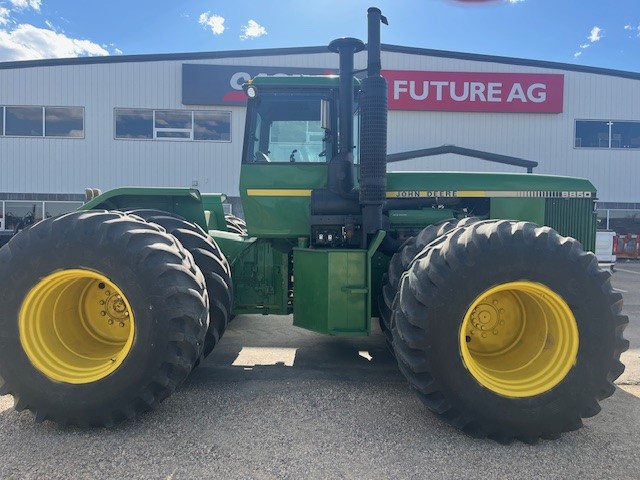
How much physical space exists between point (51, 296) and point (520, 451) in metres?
3.37

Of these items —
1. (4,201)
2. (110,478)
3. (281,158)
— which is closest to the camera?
(110,478)

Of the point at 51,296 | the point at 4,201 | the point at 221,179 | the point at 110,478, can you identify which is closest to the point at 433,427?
the point at 110,478

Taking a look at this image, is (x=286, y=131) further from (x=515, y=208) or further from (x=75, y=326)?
(x=75, y=326)

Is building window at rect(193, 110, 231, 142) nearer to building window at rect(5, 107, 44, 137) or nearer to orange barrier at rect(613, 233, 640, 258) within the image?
building window at rect(5, 107, 44, 137)

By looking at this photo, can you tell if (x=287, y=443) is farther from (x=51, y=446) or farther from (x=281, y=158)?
(x=281, y=158)

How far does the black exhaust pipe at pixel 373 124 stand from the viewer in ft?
12.7

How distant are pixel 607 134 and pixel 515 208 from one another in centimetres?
1453

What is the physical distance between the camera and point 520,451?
2916 mm

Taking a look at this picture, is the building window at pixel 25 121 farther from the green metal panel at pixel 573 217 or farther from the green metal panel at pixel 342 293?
the green metal panel at pixel 573 217

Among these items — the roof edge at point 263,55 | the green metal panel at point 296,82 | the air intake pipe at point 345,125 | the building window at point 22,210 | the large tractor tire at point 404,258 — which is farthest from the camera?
the building window at point 22,210

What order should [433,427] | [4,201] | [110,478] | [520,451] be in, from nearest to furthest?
[110,478]
[520,451]
[433,427]
[4,201]

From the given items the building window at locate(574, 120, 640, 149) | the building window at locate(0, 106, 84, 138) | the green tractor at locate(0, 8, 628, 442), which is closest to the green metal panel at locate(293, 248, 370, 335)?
the green tractor at locate(0, 8, 628, 442)

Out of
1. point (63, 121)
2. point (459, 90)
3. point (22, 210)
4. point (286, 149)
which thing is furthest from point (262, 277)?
point (22, 210)

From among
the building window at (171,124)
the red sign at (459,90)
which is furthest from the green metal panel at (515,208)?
the building window at (171,124)
